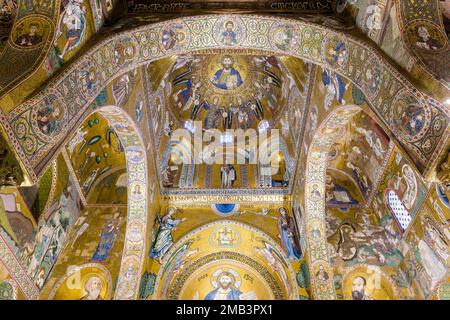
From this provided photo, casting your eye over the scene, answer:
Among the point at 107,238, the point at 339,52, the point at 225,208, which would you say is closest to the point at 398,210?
the point at 339,52

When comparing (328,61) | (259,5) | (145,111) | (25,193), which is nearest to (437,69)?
(328,61)

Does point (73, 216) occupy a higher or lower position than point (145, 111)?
lower

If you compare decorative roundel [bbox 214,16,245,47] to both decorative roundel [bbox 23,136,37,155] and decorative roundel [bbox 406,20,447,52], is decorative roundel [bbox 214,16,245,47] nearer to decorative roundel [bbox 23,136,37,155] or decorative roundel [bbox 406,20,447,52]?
decorative roundel [bbox 406,20,447,52]

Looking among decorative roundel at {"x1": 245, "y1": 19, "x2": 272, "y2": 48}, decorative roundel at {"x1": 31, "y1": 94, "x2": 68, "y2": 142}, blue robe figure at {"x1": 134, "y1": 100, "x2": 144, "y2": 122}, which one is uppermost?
blue robe figure at {"x1": 134, "y1": 100, "x2": 144, "y2": 122}

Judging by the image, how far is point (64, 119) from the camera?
4973 mm

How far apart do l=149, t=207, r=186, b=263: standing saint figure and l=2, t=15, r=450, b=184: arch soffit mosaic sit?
5.97 metres

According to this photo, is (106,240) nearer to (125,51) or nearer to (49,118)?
(125,51)

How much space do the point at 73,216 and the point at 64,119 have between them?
6056 mm

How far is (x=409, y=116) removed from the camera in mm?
4785

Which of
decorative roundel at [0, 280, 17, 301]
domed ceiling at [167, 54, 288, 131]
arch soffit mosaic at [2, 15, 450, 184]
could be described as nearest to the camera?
arch soffit mosaic at [2, 15, 450, 184]

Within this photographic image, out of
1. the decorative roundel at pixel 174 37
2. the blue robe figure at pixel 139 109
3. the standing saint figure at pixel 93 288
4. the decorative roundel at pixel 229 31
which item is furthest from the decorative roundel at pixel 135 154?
the decorative roundel at pixel 229 31

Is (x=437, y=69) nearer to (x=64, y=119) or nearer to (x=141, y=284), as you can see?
(x=64, y=119)

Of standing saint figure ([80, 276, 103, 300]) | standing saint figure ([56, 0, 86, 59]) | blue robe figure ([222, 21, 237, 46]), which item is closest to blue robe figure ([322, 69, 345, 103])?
blue robe figure ([222, 21, 237, 46])

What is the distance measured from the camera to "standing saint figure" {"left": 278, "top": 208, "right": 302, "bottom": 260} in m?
10.2
